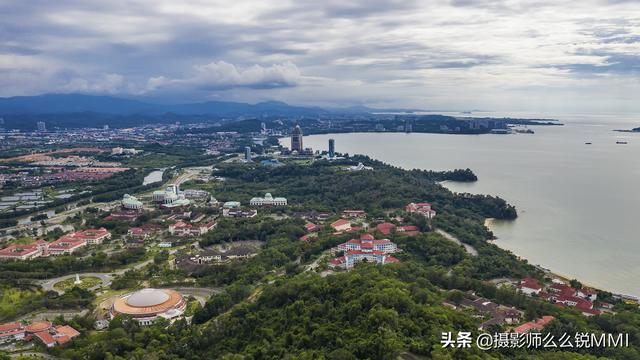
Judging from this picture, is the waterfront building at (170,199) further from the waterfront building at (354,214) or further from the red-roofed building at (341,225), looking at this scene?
the red-roofed building at (341,225)

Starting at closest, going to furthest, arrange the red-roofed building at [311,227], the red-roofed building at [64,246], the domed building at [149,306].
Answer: the domed building at [149,306], the red-roofed building at [64,246], the red-roofed building at [311,227]

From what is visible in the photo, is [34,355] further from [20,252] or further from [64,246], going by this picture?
[64,246]

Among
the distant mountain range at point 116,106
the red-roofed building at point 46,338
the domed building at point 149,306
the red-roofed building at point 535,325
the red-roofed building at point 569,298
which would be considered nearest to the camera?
the red-roofed building at point 535,325

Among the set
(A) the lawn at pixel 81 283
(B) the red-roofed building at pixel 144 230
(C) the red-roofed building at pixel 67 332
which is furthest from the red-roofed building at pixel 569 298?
(B) the red-roofed building at pixel 144 230

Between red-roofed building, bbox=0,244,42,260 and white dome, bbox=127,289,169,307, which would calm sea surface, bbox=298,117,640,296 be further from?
red-roofed building, bbox=0,244,42,260

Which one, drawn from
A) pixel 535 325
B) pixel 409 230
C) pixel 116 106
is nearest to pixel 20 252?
pixel 409 230

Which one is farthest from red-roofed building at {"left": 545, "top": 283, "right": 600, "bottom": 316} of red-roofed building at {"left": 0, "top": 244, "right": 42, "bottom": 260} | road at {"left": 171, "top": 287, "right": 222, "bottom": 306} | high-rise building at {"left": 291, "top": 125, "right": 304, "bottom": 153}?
high-rise building at {"left": 291, "top": 125, "right": 304, "bottom": 153}
